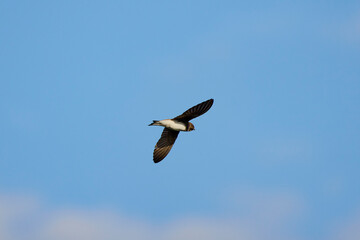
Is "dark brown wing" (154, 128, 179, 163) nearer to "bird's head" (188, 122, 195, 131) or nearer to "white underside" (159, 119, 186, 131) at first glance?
"bird's head" (188, 122, 195, 131)

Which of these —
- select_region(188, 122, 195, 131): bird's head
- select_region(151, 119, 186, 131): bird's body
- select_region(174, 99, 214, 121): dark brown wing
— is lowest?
select_region(174, 99, 214, 121): dark brown wing

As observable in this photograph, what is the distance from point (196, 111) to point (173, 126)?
1.71 metres

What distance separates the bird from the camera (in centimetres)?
2387

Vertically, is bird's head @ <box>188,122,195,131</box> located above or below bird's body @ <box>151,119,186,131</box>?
above

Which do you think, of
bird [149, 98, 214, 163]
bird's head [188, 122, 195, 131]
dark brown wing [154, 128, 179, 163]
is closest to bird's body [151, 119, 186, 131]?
bird [149, 98, 214, 163]

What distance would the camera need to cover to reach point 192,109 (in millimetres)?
23875

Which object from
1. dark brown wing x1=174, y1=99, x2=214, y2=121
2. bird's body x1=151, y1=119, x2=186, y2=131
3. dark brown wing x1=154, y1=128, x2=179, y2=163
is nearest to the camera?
dark brown wing x1=174, y1=99, x2=214, y2=121

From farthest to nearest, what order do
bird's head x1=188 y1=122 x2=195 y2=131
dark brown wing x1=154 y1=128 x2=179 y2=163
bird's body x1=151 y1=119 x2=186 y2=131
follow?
1. dark brown wing x1=154 y1=128 x2=179 y2=163
2. bird's head x1=188 y1=122 x2=195 y2=131
3. bird's body x1=151 y1=119 x2=186 y2=131

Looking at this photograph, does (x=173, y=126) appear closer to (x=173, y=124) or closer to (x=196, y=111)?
(x=173, y=124)

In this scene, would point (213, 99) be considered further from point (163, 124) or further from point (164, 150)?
point (164, 150)

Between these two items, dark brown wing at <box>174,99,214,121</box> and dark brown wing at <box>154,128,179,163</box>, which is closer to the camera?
dark brown wing at <box>174,99,214,121</box>

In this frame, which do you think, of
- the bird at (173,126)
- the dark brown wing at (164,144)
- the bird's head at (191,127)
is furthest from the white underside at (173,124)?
the dark brown wing at (164,144)

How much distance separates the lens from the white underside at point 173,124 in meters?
24.9

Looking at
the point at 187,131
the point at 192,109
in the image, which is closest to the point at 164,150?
the point at 187,131
